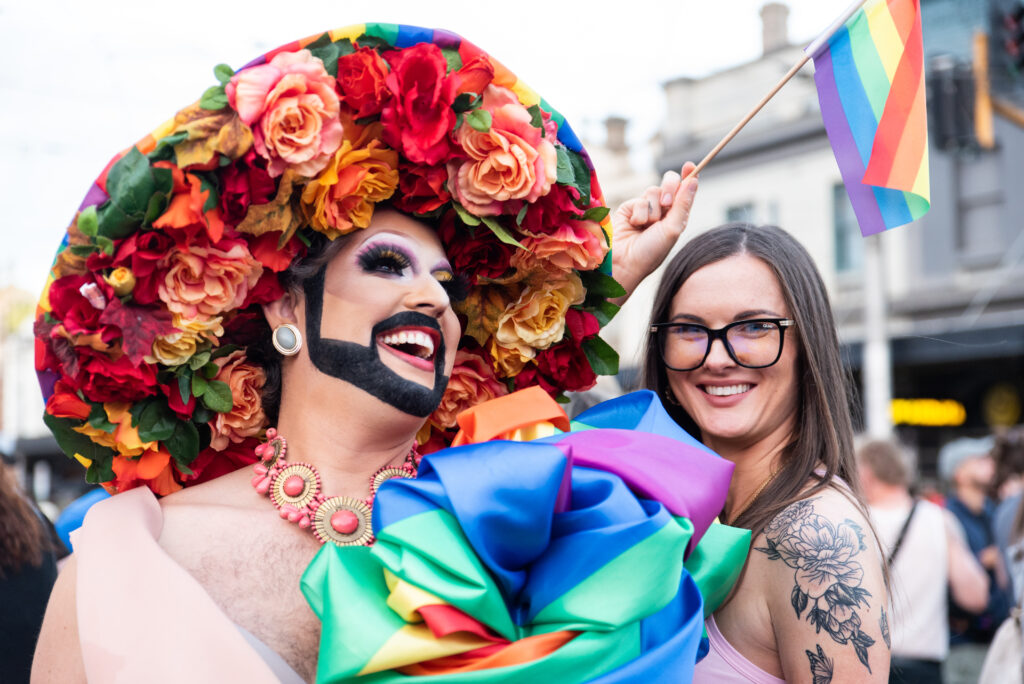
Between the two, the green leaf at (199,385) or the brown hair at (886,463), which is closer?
the green leaf at (199,385)

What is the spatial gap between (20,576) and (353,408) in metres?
1.71

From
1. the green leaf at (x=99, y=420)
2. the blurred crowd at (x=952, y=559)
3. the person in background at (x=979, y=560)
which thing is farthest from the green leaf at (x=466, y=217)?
the person in background at (x=979, y=560)

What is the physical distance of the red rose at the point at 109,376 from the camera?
211 cm

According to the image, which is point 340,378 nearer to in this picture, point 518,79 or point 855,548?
point 518,79

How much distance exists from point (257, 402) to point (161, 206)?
55cm

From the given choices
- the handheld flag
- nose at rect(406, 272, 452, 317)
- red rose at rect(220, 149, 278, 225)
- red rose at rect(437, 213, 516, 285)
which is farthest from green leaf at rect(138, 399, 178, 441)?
the handheld flag

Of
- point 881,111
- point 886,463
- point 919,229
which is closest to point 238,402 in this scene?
point 881,111

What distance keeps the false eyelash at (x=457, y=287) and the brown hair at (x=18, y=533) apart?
1.86 m

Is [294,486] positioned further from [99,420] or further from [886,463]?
[886,463]

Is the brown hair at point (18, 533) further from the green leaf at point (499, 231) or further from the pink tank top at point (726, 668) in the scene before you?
the pink tank top at point (726, 668)

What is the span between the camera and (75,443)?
7.39ft

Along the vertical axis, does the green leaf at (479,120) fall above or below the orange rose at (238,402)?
above

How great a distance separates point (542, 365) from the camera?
2510 millimetres

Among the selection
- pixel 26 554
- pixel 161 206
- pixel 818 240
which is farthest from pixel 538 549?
pixel 818 240
